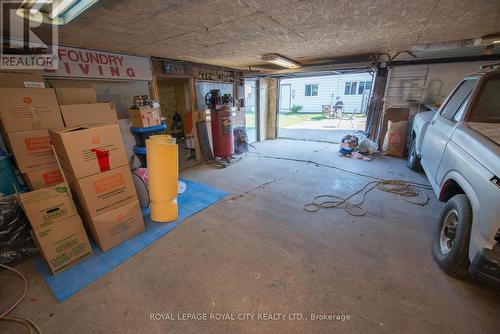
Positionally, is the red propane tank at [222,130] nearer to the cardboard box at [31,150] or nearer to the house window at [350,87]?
the cardboard box at [31,150]

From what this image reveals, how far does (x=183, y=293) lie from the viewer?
1599mm

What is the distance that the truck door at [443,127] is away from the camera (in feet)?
6.93

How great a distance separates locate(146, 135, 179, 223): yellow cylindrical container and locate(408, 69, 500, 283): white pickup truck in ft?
8.60

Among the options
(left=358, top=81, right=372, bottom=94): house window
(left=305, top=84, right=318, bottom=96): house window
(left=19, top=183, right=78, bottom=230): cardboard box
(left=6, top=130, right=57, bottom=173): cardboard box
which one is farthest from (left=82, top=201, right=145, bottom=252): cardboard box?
(left=305, top=84, right=318, bottom=96): house window

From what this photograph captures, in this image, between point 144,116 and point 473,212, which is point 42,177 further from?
point 473,212

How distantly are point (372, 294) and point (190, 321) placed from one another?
4.52ft

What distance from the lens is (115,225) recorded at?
6.83ft

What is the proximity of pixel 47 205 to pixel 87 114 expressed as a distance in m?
1.22

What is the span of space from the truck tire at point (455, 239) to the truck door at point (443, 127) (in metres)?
0.63

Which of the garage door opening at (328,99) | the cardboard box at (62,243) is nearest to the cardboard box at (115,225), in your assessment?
the cardboard box at (62,243)

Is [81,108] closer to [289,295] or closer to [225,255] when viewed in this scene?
[225,255]

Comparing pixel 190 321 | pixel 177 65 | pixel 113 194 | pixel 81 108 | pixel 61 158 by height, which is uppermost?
pixel 177 65

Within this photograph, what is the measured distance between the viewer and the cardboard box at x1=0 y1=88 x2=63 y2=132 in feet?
6.16

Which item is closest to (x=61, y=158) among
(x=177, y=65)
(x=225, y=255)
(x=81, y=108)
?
(x=81, y=108)
